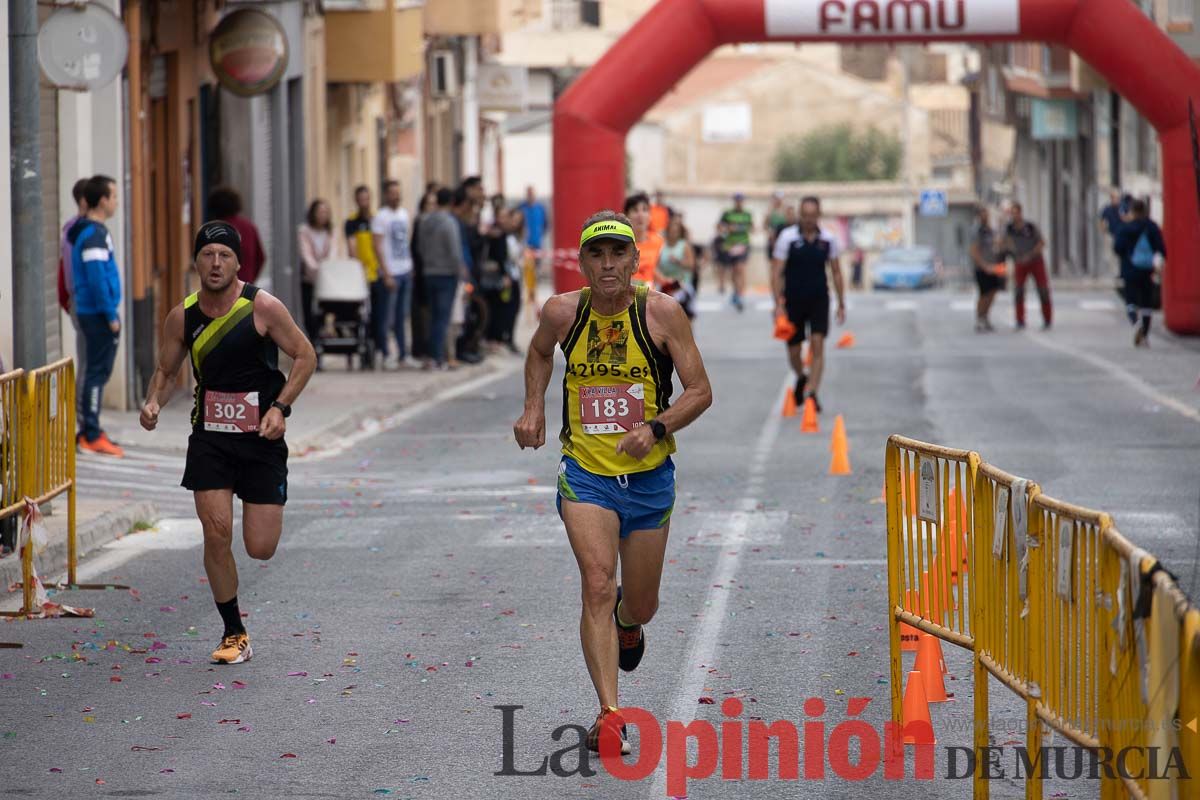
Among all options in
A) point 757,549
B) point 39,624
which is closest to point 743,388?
point 757,549

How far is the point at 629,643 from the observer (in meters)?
8.05

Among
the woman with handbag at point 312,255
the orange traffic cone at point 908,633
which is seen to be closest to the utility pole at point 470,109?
the woman with handbag at point 312,255

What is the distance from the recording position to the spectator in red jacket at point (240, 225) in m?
18.4

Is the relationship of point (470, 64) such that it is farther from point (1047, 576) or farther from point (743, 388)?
point (1047, 576)

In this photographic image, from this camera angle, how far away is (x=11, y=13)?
12.0 meters

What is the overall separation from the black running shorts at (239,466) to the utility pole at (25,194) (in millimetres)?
2978

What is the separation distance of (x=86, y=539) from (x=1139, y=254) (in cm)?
2022

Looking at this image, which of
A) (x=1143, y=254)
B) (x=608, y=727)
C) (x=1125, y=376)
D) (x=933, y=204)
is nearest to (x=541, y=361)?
(x=608, y=727)

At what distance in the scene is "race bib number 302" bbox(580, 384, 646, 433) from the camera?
300 inches

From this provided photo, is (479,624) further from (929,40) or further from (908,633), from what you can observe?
(929,40)

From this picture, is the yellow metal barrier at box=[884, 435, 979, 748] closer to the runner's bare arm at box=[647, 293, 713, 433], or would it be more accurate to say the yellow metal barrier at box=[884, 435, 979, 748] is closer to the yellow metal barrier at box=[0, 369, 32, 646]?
the runner's bare arm at box=[647, 293, 713, 433]

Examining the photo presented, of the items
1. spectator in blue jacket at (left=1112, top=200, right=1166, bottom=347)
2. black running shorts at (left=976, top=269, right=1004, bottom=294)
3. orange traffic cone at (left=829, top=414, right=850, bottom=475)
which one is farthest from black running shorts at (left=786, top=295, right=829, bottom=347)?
black running shorts at (left=976, top=269, right=1004, bottom=294)

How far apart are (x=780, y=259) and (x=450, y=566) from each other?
329 inches

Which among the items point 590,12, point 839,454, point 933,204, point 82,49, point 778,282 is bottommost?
point 839,454
